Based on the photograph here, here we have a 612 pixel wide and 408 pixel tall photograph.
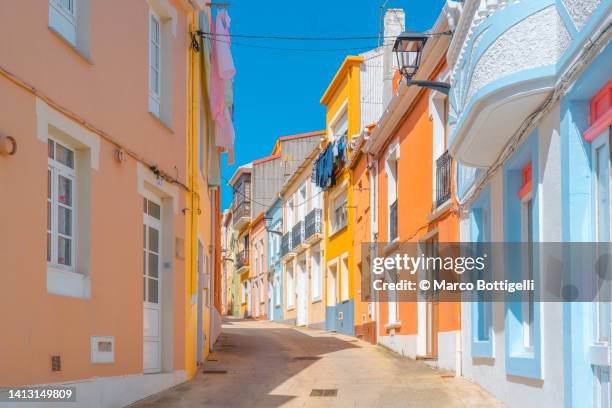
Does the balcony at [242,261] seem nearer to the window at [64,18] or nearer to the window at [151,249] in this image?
the window at [151,249]

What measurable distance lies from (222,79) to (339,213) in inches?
422

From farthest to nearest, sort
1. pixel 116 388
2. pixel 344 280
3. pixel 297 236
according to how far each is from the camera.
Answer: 1. pixel 297 236
2. pixel 344 280
3. pixel 116 388

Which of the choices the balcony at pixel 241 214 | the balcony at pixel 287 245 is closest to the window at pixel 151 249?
the balcony at pixel 287 245

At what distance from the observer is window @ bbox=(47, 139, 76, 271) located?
8562 mm

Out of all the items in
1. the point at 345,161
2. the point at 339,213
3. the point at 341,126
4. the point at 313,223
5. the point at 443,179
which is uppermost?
the point at 341,126

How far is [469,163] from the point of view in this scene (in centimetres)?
1058

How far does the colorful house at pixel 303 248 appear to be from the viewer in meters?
29.4

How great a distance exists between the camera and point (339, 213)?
27.0 m

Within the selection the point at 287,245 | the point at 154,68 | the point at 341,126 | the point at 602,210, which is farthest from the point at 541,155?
the point at 287,245

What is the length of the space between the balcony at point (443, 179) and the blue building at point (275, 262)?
22963mm

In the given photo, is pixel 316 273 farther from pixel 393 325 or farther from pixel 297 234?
pixel 393 325

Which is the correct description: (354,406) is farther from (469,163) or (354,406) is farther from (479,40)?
(479,40)

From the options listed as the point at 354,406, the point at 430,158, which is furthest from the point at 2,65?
the point at 430,158

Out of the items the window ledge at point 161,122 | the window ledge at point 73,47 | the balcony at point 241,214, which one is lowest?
the window ledge at point 161,122
